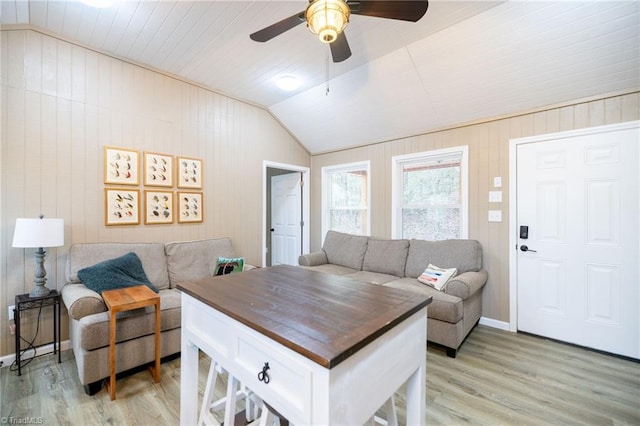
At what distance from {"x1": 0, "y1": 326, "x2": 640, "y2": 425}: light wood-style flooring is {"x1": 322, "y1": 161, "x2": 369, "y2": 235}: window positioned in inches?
92.4

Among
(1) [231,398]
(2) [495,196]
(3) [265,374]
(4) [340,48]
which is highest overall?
(4) [340,48]

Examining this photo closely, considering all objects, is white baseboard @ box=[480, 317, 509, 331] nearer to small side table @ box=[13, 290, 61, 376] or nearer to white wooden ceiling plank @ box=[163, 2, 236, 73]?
white wooden ceiling plank @ box=[163, 2, 236, 73]

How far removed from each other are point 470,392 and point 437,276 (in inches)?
44.5

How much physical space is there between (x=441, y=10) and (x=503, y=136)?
5.21ft

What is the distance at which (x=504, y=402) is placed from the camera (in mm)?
1907

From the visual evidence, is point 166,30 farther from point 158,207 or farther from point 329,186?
point 329,186

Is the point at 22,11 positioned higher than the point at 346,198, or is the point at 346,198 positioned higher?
the point at 22,11

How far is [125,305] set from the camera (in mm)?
1952

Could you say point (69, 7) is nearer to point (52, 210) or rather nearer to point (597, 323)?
point (52, 210)

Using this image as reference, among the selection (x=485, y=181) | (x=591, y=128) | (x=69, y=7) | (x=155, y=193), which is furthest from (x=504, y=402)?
(x=69, y=7)

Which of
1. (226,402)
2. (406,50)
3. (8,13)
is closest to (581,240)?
(406,50)

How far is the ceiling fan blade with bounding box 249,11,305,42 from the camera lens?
1.63 meters

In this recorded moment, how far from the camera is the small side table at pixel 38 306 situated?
2186 mm

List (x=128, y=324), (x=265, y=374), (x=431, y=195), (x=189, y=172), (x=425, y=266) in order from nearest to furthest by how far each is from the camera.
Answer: (x=265, y=374)
(x=128, y=324)
(x=425, y=266)
(x=189, y=172)
(x=431, y=195)
